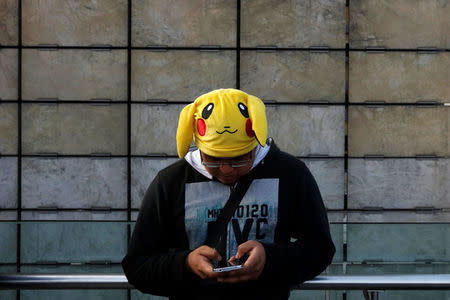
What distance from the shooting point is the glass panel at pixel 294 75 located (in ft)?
19.8

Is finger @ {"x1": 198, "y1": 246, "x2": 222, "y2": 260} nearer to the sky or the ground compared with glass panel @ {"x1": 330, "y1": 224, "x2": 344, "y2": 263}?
nearer to the sky

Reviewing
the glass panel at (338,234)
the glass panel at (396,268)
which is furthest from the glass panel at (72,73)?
the glass panel at (396,268)

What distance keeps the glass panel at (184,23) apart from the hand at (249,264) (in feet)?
15.5

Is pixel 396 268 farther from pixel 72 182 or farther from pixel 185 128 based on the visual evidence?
pixel 72 182

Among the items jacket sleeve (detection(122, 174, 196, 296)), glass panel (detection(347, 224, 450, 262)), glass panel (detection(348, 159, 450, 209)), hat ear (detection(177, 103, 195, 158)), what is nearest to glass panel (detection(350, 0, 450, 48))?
glass panel (detection(348, 159, 450, 209))

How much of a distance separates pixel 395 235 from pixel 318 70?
3035mm

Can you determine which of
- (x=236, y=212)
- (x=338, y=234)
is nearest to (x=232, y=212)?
(x=236, y=212)

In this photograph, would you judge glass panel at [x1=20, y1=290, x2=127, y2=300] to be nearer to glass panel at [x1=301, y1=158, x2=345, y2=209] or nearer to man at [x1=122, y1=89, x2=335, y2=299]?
man at [x1=122, y1=89, x2=335, y2=299]

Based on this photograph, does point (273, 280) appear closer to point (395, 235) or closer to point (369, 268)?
point (369, 268)

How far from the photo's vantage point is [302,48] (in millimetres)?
6047

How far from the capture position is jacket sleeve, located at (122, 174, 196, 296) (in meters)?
1.58

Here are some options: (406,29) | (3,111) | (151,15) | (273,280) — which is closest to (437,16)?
(406,29)

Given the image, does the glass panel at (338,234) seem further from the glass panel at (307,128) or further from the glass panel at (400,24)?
the glass panel at (400,24)

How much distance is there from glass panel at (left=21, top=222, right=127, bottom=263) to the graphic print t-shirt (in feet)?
5.59
